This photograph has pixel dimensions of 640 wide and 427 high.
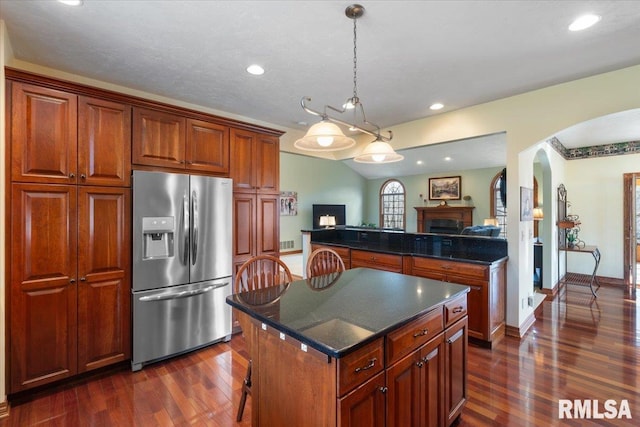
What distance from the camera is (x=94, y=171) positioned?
243 centimetres

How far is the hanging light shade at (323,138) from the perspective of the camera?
187 cm

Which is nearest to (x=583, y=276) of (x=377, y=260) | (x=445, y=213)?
(x=445, y=213)

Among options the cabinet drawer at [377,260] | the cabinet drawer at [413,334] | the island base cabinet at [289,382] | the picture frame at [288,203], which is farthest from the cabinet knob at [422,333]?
the picture frame at [288,203]

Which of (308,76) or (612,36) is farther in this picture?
(308,76)

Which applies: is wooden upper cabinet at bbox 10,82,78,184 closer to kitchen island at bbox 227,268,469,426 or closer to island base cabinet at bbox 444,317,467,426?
kitchen island at bbox 227,268,469,426

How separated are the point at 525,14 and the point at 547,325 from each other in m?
3.43

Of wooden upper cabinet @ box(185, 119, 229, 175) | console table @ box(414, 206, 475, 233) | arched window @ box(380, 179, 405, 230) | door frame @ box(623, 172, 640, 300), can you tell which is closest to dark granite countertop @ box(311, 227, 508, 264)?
wooden upper cabinet @ box(185, 119, 229, 175)

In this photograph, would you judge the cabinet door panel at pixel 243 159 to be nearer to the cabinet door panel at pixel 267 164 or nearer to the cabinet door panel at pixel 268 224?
the cabinet door panel at pixel 267 164

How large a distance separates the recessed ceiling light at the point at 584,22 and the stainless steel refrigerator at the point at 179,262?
9.88 feet

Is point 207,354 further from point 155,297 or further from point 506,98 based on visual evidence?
point 506,98

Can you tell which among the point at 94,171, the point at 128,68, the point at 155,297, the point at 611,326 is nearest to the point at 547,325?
the point at 611,326

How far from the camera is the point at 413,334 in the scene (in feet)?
4.85

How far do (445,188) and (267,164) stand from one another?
750cm

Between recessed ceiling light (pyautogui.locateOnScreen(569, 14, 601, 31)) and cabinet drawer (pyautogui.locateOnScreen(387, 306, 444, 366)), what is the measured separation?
6.73ft
